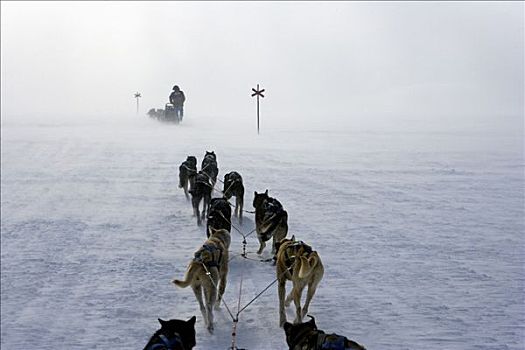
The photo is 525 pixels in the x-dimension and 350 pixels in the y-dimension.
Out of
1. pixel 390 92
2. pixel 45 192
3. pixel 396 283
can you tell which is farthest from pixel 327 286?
pixel 390 92

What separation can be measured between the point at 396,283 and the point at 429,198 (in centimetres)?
354

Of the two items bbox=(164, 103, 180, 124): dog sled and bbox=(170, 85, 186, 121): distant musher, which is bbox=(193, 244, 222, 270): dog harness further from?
bbox=(164, 103, 180, 124): dog sled

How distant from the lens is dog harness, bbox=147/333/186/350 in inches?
125

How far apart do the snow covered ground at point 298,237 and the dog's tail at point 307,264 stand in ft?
1.98

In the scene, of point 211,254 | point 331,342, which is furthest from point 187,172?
point 331,342

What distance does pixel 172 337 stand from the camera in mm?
3309

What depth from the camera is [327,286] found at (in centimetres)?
531

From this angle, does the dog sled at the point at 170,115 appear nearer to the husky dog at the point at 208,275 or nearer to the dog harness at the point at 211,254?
the husky dog at the point at 208,275

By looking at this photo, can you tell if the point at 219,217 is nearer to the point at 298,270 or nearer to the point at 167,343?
the point at 298,270

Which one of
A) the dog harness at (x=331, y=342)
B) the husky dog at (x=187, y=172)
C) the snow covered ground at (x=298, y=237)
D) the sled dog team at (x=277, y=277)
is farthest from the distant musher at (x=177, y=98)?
the dog harness at (x=331, y=342)

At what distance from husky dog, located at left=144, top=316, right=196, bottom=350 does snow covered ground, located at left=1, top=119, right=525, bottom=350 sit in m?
0.81

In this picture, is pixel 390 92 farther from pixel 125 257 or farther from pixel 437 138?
pixel 125 257

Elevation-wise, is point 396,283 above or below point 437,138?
below

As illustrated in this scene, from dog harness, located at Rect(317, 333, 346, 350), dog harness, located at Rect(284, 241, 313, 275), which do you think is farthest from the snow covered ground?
dog harness, located at Rect(317, 333, 346, 350)
